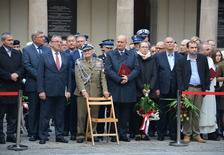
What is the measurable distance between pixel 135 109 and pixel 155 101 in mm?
820

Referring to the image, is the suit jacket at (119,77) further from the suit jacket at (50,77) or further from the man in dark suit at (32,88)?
the man in dark suit at (32,88)

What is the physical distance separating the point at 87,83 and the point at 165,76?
6.13 feet

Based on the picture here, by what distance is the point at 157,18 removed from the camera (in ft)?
77.5

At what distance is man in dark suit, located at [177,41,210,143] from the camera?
1073 centimetres

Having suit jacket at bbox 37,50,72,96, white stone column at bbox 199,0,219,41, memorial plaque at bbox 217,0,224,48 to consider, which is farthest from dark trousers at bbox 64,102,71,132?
memorial plaque at bbox 217,0,224,48

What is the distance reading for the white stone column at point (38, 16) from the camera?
18.2 metres

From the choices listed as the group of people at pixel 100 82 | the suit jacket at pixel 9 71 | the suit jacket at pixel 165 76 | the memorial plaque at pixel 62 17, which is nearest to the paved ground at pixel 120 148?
the group of people at pixel 100 82

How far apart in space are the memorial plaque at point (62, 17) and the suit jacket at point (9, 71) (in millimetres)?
11219

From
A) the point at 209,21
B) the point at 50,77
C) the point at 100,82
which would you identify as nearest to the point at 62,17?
the point at 209,21

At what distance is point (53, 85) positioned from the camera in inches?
405

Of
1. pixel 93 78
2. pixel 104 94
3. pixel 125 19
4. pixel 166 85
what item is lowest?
pixel 104 94

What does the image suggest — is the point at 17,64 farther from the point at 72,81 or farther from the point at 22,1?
the point at 22,1

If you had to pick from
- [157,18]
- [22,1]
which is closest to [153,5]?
[157,18]

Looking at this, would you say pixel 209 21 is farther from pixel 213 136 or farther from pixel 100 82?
pixel 100 82
